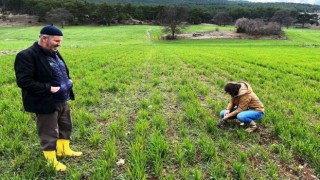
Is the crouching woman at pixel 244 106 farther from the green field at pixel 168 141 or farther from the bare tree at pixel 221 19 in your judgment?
the bare tree at pixel 221 19

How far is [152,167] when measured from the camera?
196 inches

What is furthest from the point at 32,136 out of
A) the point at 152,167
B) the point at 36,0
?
the point at 36,0

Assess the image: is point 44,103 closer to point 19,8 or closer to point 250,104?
point 250,104

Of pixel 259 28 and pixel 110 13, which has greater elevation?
pixel 110 13

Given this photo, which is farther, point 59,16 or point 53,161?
point 59,16

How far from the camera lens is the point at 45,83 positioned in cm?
464

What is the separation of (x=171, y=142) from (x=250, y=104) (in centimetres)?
242

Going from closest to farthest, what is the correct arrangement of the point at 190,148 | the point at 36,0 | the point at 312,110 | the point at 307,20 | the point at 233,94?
the point at 190,148 → the point at 233,94 → the point at 312,110 → the point at 36,0 → the point at 307,20

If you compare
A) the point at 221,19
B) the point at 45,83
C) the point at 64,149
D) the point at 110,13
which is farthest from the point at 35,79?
the point at 221,19

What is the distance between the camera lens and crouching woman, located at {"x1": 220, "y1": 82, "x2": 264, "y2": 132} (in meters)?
6.89

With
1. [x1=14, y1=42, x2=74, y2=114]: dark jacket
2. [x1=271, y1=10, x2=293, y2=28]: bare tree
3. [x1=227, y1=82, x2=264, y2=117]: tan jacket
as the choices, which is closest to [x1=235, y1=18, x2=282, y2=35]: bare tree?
[x1=271, y1=10, x2=293, y2=28]: bare tree

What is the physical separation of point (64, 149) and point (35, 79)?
1.54 m

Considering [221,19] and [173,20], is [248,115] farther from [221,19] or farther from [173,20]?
[221,19]

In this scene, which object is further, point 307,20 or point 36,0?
point 307,20
